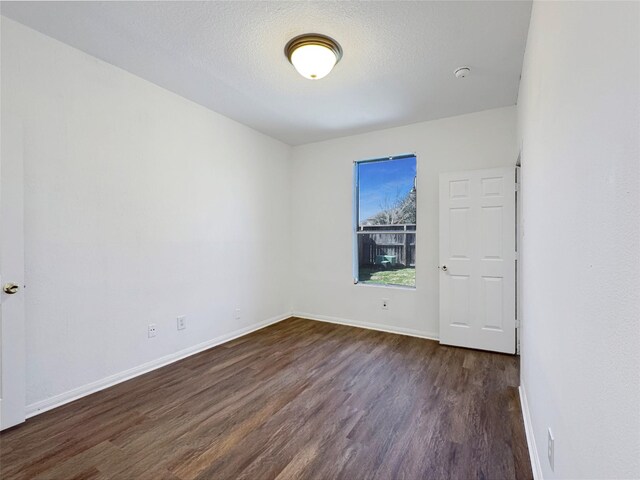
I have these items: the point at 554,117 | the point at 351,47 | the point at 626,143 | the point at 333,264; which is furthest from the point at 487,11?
the point at 333,264

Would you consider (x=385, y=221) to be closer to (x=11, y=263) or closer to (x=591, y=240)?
(x=591, y=240)

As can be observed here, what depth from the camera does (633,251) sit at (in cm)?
60

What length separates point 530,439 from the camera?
6.04 feet

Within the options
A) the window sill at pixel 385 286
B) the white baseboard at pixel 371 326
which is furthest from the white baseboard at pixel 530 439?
the window sill at pixel 385 286

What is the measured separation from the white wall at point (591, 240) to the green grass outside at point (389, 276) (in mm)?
2559

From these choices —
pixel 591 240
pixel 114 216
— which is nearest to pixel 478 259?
pixel 591 240

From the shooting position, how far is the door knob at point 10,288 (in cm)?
201

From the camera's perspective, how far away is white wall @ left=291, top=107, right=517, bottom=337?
3.64 metres

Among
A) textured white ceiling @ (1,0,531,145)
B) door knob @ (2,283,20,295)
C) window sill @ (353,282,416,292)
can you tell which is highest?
textured white ceiling @ (1,0,531,145)

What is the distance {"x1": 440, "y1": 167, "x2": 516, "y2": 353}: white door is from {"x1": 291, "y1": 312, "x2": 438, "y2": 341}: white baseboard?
0.29 meters

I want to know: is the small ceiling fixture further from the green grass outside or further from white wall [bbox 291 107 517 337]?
the green grass outside

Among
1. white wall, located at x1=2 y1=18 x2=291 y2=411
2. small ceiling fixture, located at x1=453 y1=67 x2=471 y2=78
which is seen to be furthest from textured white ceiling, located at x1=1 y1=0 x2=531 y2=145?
white wall, located at x1=2 y1=18 x2=291 y2=411

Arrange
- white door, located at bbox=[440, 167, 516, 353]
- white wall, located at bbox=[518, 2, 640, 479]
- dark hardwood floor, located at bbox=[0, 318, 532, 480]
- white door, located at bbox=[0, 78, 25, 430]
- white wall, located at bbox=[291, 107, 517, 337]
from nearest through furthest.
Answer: white wall, located at bbox=[518, 2, 640, 479] → dark hardwood floor, located at bbox=[0, 318, 532, 480] → white door, located at bbox=[0, 78, 25, 430] → white door, located at bbox=[440, 167, 516, 353] → white wall, located at bbox=[291, 107, 517, 337]

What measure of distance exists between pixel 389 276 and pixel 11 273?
12.4 feet
